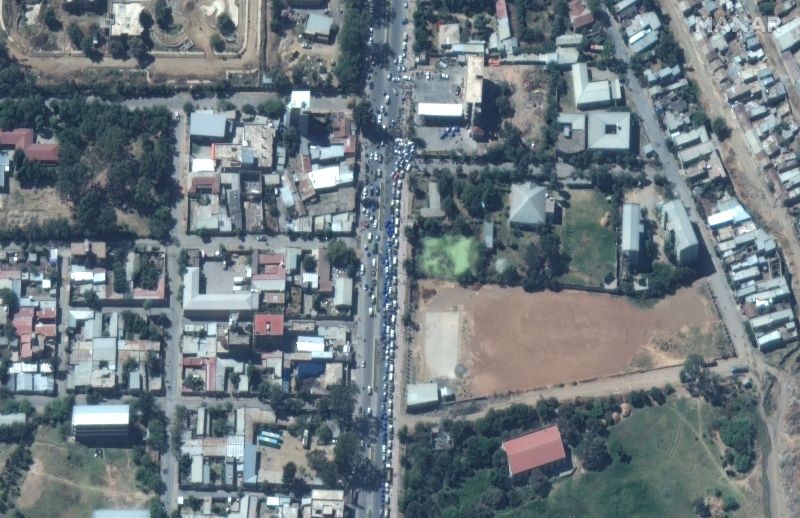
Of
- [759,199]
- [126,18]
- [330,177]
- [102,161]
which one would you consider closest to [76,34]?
[126,18]

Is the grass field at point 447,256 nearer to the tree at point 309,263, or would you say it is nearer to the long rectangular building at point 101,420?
the tree at point 309,263

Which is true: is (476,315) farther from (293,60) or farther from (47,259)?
(47,259)

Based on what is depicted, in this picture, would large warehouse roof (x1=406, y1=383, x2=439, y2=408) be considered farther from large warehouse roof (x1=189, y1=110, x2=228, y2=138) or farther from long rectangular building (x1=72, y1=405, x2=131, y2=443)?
large warehouse roof (x1=189, y1=110, x2=228, y2=138)

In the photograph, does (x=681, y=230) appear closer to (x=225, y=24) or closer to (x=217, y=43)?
(x=217, y=43)

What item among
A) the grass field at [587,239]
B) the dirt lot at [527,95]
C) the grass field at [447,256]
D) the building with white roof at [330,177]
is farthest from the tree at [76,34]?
the grass field at [587,239]

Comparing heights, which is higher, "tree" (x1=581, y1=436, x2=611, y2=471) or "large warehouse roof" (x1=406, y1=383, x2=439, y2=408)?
"large warehouse roof" (x1=406, y1=383, x2=439, y2=408)

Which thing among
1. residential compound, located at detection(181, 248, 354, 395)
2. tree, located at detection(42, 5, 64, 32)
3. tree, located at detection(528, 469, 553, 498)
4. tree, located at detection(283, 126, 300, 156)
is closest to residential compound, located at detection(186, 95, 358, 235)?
tree, located at detection(283, 126, 300, 156)
